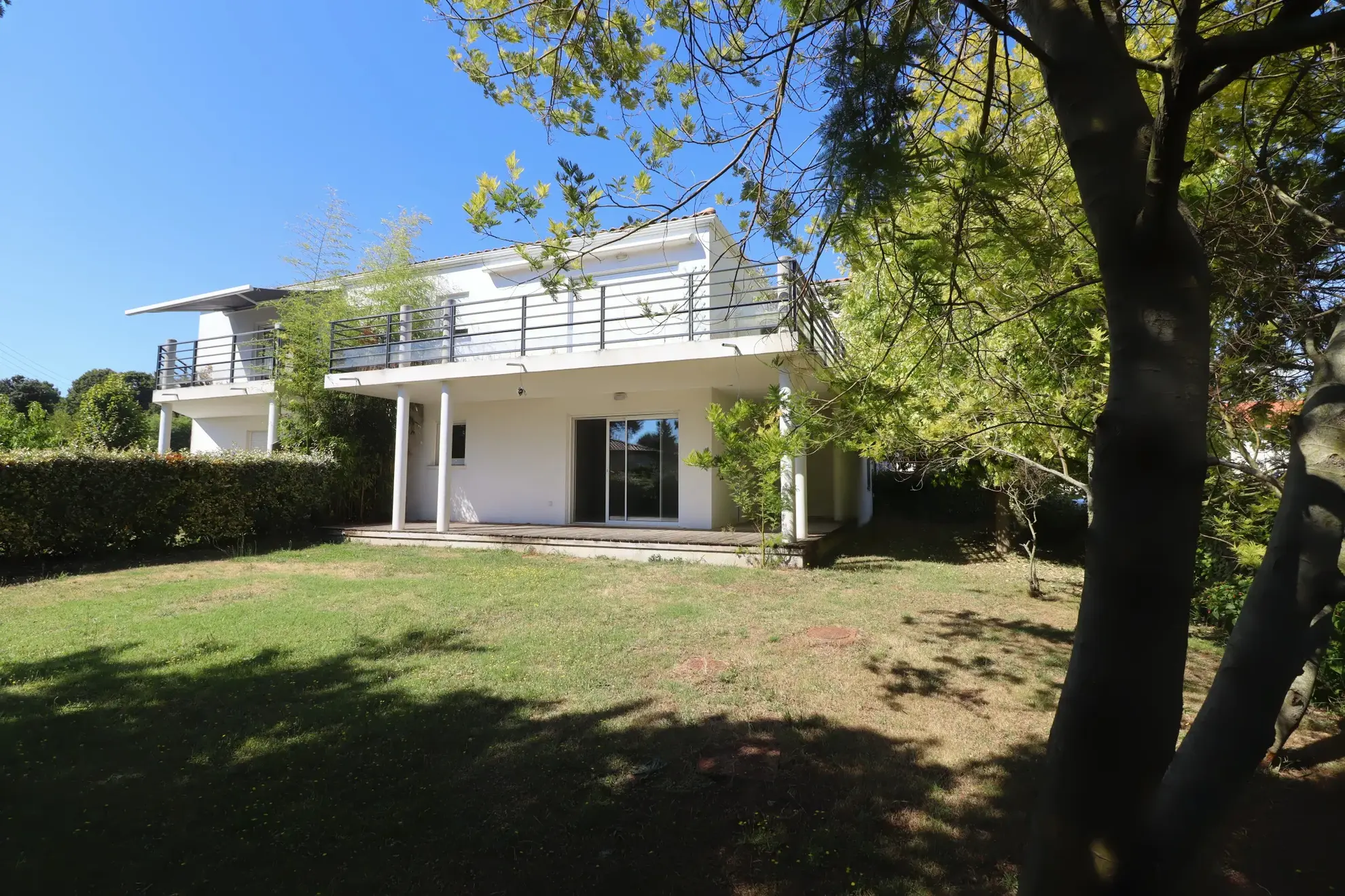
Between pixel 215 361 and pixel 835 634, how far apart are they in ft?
65.0

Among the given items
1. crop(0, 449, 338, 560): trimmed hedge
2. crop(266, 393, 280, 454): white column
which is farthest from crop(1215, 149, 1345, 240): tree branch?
crop(266, 393, 280, 454): white column

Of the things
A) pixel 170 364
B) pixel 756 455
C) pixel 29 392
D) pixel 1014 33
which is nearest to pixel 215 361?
pixel 170 364

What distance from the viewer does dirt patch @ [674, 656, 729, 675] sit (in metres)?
5.01

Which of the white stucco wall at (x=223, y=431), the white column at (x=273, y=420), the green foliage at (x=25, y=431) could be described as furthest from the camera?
the white stucco wall at (x=223, y=431)

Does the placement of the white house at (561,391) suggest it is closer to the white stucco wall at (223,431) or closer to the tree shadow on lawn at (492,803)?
the white stucco wall at (223,431)

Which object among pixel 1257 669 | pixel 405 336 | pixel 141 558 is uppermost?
pixel 405 336

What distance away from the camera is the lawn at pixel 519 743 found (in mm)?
2707

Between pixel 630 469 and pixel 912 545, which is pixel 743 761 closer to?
pixel 630 469

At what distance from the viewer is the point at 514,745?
375 centimetres

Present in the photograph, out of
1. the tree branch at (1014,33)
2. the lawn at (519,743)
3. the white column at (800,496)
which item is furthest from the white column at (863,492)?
the tree branch at (1014,33)

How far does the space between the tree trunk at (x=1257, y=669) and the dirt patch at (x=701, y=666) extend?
3891 millimetres

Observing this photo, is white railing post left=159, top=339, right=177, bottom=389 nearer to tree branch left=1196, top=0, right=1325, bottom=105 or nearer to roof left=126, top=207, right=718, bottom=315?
roof left=126, top=207, right=718, bottom=315

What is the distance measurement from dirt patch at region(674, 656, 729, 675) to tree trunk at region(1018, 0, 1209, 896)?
12.3 feet

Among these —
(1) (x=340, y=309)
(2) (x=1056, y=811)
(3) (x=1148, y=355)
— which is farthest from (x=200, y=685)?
(1) (x=340, y=309)
